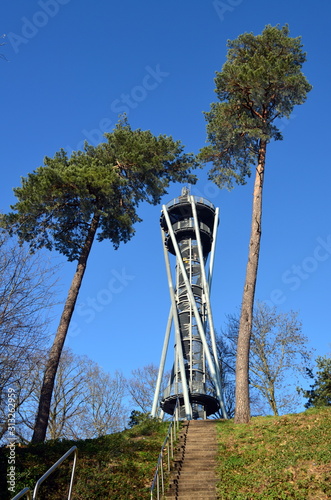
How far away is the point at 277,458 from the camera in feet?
31.8

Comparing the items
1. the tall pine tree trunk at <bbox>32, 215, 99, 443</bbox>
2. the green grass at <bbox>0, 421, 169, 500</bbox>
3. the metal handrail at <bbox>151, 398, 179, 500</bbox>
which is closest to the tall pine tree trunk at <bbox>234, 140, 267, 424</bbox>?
the metal handrail at <bbox>151, 398, 179, 500</bbox>

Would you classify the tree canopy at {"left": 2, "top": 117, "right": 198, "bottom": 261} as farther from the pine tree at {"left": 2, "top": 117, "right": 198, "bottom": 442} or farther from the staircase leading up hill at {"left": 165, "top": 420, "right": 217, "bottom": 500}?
the staircase leading up hill at {"left": 165, "top": 420, "right": 217, "bottom": 500}

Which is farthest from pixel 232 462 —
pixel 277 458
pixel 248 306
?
pixel 248 306

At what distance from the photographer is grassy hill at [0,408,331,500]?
846 cm

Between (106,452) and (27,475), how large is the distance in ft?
7.93

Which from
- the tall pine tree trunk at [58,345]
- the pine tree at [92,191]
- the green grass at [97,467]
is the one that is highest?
the pine tree at [92,191]

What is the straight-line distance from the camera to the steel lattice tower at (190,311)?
2156 centimetres

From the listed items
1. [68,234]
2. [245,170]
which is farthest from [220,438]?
[245,170]

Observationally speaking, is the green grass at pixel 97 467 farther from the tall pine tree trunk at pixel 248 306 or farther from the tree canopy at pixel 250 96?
the tree canopy at pixel 250 96

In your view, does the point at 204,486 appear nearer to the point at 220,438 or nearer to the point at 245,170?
the point at 220,438

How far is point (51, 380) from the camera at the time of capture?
13.0m

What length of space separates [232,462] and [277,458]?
0.98m

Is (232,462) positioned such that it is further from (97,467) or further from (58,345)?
(58,345)

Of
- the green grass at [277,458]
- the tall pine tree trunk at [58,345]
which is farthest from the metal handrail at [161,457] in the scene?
the tall pine tree trunk at [58,345]
